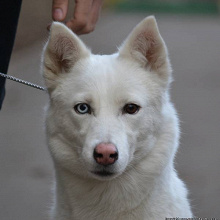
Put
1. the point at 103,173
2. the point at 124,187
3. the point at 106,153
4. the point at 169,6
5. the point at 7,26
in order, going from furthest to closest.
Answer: the point at 169,6, the point at 7,26, the point at 124,187, the point at 103,173, the point at 106,153

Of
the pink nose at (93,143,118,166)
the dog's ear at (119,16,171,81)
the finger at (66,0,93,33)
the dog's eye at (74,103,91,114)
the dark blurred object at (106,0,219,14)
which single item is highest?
the dark blurred object at (106,0,219,14)

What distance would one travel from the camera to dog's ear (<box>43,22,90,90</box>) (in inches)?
181

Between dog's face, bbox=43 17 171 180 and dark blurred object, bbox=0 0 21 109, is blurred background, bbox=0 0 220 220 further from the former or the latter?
dog's face, bbox=43 17 171 180

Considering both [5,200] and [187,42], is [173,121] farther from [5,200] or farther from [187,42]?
[187,42]

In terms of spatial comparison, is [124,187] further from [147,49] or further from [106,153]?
[147,49]

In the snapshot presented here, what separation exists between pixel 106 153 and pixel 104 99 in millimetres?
402

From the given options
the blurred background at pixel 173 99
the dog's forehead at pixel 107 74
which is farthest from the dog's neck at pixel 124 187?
the blurred background at pixel 173 99

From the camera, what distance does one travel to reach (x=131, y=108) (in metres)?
4.44

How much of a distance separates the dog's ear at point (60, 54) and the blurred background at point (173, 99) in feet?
6.65

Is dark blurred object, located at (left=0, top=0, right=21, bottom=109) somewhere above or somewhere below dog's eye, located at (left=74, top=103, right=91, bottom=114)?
above

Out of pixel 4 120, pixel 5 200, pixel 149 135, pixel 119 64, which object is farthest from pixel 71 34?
pixel 4 120

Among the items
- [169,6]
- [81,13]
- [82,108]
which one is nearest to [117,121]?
[82,108]

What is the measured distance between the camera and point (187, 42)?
1595 cm

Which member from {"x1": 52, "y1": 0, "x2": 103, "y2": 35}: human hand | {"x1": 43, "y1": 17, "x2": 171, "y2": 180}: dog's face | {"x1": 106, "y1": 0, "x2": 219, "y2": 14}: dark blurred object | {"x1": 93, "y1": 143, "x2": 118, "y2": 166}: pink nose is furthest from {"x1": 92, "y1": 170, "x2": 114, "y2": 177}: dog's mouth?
{"x1": 106, "y1": 0, "x2": 219, "y2": 14}: dark blurred object
